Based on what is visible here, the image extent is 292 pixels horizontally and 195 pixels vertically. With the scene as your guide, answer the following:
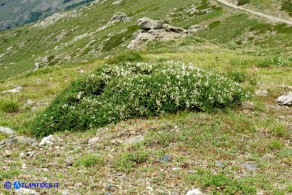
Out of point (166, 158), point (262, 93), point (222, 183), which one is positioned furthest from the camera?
point (262, 93)

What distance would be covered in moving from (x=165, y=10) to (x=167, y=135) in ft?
383

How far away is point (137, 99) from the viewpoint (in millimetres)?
13289

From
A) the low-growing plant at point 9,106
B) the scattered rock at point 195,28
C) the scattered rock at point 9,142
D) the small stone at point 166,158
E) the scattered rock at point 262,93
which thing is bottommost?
the scattered rock at point 195,28

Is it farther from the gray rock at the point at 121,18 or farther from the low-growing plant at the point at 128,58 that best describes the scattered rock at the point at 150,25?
the gray rock at the point at 121,18

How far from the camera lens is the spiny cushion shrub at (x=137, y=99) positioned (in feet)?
43.7

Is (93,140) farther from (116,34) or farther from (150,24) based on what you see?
(116,34)

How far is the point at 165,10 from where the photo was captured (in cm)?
12400

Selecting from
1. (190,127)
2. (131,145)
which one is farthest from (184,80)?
(131,145)

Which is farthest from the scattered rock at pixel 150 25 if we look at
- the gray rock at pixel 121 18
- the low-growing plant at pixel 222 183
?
the gray rock at pixel 121 18

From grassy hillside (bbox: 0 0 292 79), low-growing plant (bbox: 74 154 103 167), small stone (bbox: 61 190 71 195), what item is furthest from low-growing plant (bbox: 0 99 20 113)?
grassy hillside (bbox: 0 0 292 79)

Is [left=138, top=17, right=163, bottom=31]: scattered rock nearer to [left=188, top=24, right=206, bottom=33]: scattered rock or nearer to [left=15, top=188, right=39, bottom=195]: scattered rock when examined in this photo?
[left=188, top=24, right=206, bottom=33]: scattered rock

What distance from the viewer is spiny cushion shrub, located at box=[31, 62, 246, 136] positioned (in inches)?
525

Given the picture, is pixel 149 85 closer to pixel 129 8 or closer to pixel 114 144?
pixel 114 144

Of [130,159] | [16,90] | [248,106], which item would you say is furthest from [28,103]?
[248,106]
